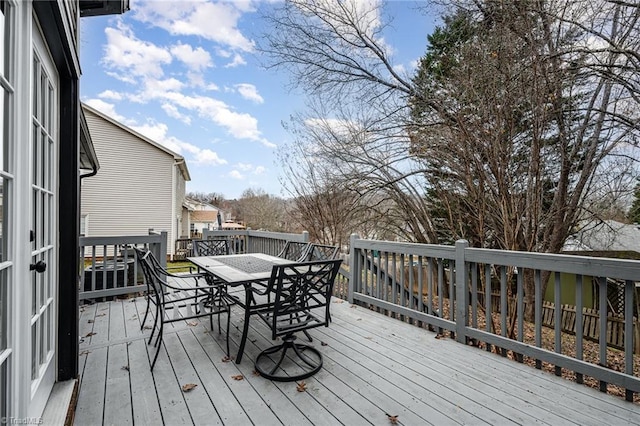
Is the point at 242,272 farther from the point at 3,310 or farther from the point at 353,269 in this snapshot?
the point at 3,310

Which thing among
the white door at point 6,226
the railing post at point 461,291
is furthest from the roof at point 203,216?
the white door at point 6,226

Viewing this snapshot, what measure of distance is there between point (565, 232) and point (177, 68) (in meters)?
10.7

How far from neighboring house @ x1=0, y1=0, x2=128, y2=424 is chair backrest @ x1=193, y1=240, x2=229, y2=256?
319 centimetres

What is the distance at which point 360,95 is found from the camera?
7.00 m

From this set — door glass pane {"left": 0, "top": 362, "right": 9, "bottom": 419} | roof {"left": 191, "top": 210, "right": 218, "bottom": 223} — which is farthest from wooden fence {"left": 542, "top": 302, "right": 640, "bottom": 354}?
roof {"left": 191, "top": 210, "right": 218, "bottom": 223}

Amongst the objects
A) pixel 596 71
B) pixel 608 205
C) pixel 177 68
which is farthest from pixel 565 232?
pixel 177 68

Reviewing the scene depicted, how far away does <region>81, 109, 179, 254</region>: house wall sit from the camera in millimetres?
12945

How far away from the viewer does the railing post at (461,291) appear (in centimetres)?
313

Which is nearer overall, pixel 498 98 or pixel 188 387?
pixel 188 387

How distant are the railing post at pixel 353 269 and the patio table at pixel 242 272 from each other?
1136 mm

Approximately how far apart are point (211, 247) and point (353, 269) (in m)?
2.59

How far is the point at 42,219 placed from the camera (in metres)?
→ 1.89

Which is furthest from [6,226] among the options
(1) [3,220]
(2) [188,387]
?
(2) [188,387]

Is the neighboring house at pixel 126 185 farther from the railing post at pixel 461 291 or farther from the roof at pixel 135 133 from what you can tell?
the railing post at pixel 461 291
